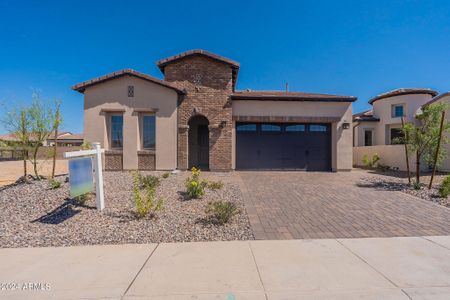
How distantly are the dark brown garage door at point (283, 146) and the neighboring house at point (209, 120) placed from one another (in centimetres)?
6

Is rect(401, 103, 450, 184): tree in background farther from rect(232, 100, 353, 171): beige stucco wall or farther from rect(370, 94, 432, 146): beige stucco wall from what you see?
rect(370, 94, 432, 146): beige stucco wall

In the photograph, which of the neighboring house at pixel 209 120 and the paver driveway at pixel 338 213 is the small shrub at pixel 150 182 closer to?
the paver driveway at pixel 338 213

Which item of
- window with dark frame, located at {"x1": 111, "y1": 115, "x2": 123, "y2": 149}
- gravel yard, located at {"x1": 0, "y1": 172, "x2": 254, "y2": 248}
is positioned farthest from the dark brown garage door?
window with dark frame, located at {"x1": 111, "y1": 115, "x2": 123, "y2": 149}

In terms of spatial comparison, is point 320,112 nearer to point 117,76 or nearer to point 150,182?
point 150,182

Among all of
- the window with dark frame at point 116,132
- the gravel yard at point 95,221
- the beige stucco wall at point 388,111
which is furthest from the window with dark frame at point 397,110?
the window with dark frame at point 116,132

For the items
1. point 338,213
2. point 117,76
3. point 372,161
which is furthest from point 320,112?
point 117,76

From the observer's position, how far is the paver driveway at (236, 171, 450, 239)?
4.55 m

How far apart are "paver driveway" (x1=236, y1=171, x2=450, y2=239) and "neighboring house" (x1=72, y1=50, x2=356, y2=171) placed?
15.0ft

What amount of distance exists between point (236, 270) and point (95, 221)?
11.8 ft

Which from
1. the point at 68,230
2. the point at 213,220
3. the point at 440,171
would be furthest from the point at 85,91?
the point at 440,171

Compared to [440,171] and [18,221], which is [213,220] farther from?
[440,171]

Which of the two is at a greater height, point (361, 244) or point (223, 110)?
point (223, 110)

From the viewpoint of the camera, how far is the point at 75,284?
2846mm

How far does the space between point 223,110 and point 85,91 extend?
24.6ft
